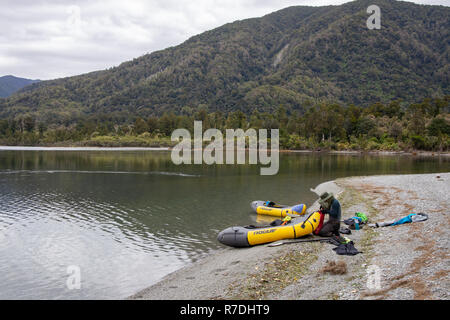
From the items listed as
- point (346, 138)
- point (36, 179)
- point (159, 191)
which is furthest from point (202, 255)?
point (346, 138)

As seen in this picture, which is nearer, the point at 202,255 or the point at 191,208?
the point at 202,255

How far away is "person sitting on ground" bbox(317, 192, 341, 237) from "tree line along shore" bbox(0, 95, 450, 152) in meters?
108

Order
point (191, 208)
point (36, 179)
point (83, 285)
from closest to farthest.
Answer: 1. point (83, 285)
2. point (191, 208)
3. point (36, 179)

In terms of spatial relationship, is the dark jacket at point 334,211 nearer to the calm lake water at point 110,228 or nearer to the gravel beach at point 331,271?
the gravel beach at point 331,271

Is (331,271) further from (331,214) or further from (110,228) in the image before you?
(110,228)

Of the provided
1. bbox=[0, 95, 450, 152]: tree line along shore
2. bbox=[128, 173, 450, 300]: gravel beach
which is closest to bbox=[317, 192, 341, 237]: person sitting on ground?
bbox=[128, 173, 450, 300]: gravel beach

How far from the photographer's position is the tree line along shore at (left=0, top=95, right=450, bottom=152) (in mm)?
116875

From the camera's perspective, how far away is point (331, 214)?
15219 mm

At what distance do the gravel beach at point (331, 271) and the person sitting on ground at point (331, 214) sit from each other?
2.86 feet

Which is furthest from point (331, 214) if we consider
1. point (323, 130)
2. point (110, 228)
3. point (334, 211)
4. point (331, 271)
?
point (323, 130)

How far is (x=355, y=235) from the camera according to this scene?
52.4 feet
